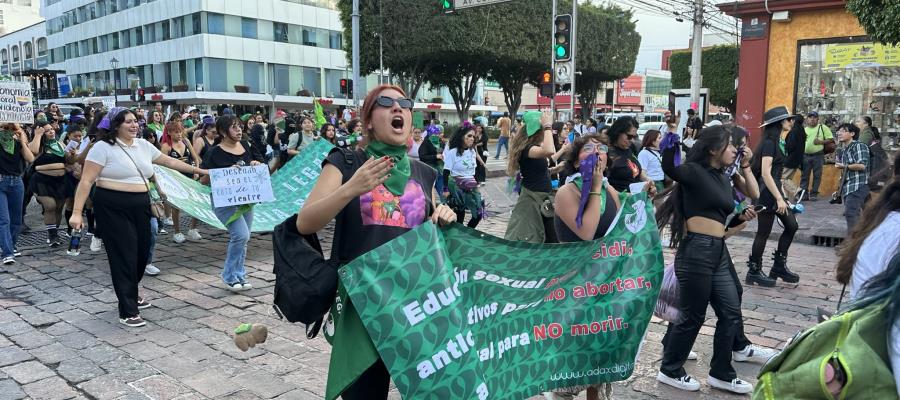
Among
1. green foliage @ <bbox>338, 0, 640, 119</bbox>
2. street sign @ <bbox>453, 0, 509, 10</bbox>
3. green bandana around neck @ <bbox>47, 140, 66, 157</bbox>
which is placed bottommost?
green bandana around neck @ <bbox>47, 140, 66, 157</bbox>

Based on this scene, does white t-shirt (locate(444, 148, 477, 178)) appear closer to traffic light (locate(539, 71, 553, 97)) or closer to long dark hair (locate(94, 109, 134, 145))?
long dark hair (locate(94, 109, 134, 145))

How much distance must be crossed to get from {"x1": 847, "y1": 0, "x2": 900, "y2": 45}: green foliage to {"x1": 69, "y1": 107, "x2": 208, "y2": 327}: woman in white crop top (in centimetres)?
1076

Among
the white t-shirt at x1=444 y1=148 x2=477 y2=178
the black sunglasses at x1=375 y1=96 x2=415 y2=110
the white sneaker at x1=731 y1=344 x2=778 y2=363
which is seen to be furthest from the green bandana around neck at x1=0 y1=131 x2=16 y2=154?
the white sneaker at x1=731 y1=344 x2=778 y2=363

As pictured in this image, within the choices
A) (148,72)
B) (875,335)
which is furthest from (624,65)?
(875,335)

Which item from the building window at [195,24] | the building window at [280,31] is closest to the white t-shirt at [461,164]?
the building window at [195,24]

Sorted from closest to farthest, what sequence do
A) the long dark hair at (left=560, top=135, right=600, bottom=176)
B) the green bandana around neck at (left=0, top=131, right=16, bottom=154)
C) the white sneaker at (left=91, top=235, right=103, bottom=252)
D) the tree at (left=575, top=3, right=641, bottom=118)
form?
the long dark hair at (left=560, top=135, right=600, bottom=176)
the green bandana around neck at (left=0, top=131, right=16, bottom=154)
the white sneaker at (left=91, top=235, right=103, bottom=252)
the tree at (left=575, top=3, right=641, bottom=118)

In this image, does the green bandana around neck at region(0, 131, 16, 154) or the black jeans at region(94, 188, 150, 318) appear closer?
the black jeans at region(94, 188, 150, 318)

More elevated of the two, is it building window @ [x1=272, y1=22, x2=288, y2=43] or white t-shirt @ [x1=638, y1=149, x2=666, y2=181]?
building window @ [x1=272, y1=22, x2=288, y2=43]

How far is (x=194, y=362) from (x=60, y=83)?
6605 cm

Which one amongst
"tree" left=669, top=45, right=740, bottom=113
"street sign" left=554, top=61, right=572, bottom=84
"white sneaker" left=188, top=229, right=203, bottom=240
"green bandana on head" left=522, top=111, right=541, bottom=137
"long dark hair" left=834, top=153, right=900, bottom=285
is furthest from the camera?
"tree" left=669, top=45, right=740, bottom=113

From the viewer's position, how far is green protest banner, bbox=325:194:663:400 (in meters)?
2.43

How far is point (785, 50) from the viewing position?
582 inches

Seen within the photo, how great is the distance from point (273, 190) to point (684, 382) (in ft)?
19.6

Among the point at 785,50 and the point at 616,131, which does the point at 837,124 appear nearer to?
the point at 785,50
